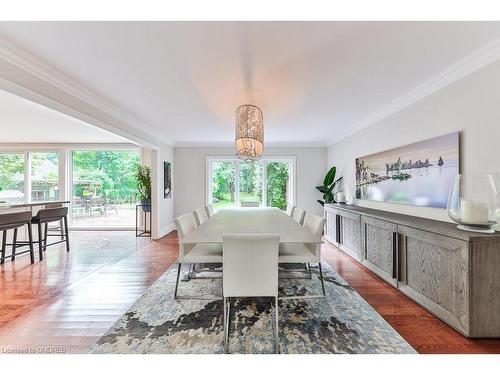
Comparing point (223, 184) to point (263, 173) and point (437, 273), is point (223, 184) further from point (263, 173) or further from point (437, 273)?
point (437, 273)

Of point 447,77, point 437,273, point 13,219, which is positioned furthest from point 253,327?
point 13,219

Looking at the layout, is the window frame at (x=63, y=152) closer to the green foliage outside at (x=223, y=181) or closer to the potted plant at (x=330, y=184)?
the green foliage outside at (x=223, y=181)

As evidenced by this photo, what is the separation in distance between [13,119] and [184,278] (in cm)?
428

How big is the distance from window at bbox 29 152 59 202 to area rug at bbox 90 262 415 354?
18.5 feet

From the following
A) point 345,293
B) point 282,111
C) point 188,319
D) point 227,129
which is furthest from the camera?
point 227,129

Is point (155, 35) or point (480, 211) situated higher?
point (155, 35)

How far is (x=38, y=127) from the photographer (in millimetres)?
4617

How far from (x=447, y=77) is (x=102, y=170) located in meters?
7.15

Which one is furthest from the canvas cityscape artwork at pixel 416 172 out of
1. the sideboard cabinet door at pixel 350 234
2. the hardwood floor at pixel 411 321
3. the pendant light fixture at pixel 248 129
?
the pendant light fixture at pixel 248 129

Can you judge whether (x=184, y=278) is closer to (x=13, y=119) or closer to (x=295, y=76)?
(x=295, y=76)

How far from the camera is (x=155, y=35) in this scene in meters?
1.73

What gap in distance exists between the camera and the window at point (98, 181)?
617 cm

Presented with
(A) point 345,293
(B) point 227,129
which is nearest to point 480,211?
(A) point 345,293
